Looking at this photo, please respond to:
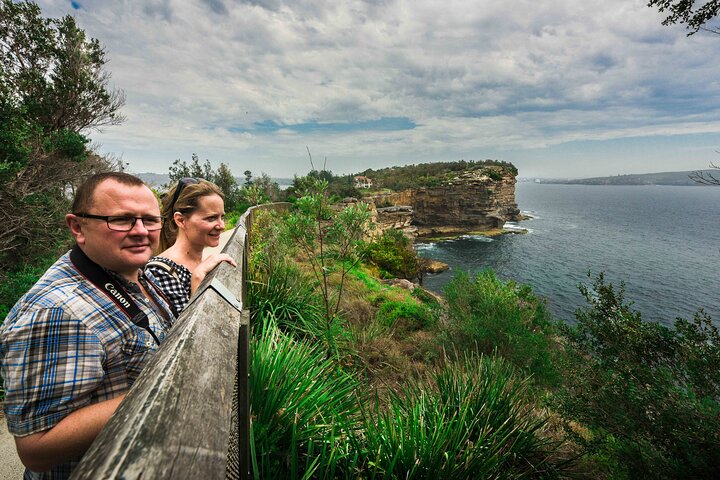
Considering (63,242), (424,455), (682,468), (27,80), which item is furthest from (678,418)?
(27,80)

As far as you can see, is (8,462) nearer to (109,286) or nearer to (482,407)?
(109,286)

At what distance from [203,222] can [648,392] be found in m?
4.92

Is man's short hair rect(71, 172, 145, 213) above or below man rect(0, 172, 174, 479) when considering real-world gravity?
above

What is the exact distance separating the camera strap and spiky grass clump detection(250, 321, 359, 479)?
1103 millimetres

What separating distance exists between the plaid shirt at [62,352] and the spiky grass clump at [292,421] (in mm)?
1046

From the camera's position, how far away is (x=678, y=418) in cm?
308

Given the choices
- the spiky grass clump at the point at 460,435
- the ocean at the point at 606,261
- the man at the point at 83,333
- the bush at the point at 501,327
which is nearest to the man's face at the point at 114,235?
the man at the point at 83,333

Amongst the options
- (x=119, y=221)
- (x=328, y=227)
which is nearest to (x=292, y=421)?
(x=119, y=221)

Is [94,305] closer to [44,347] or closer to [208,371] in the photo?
[44,347]

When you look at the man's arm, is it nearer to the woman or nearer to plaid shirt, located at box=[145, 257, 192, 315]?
plaid shirt, located at box=[145, 257, 192, 315]

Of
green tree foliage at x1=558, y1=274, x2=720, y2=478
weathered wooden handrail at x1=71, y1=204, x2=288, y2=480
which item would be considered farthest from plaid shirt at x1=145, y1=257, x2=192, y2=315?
green tree foliage at x1=558, y1=274, x2=720, y2=478

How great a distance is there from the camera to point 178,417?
2.26ft

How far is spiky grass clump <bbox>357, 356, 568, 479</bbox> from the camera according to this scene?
2.30 m

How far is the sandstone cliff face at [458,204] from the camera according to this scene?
64625mm
